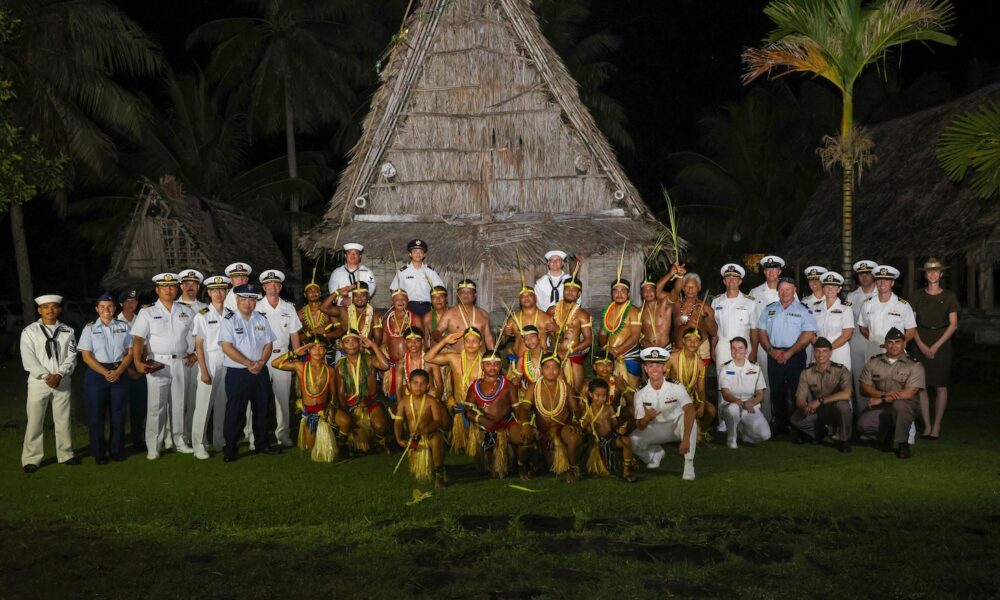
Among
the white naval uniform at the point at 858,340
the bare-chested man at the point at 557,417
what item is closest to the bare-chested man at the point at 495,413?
the bare-chested man at the point at 557,417

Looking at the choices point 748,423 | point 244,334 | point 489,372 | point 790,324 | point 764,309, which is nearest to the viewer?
point 489,372

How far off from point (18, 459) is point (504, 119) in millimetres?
11411

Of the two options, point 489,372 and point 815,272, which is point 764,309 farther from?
point 489,372

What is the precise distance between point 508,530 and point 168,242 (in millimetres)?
19548

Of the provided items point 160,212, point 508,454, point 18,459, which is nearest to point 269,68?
point 160,212

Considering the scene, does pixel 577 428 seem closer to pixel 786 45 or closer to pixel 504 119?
pixel 786 45

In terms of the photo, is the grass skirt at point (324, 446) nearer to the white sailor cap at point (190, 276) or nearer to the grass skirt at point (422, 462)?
the grass skirt at point (422, 462)

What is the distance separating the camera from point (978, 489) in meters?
8.32

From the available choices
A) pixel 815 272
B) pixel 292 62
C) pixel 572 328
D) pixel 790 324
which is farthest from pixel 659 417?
pixel 292 62

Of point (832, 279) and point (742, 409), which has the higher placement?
point (832, 279)

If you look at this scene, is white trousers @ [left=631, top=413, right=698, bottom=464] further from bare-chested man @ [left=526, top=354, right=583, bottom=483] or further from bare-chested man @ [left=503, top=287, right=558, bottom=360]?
bare-chested man @ [left=503, top=287, right=558, bottom=360]

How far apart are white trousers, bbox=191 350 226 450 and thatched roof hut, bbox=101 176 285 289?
14.0 m

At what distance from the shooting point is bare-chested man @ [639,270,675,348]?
11211 millimetres

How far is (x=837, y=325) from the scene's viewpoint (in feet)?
35.7
